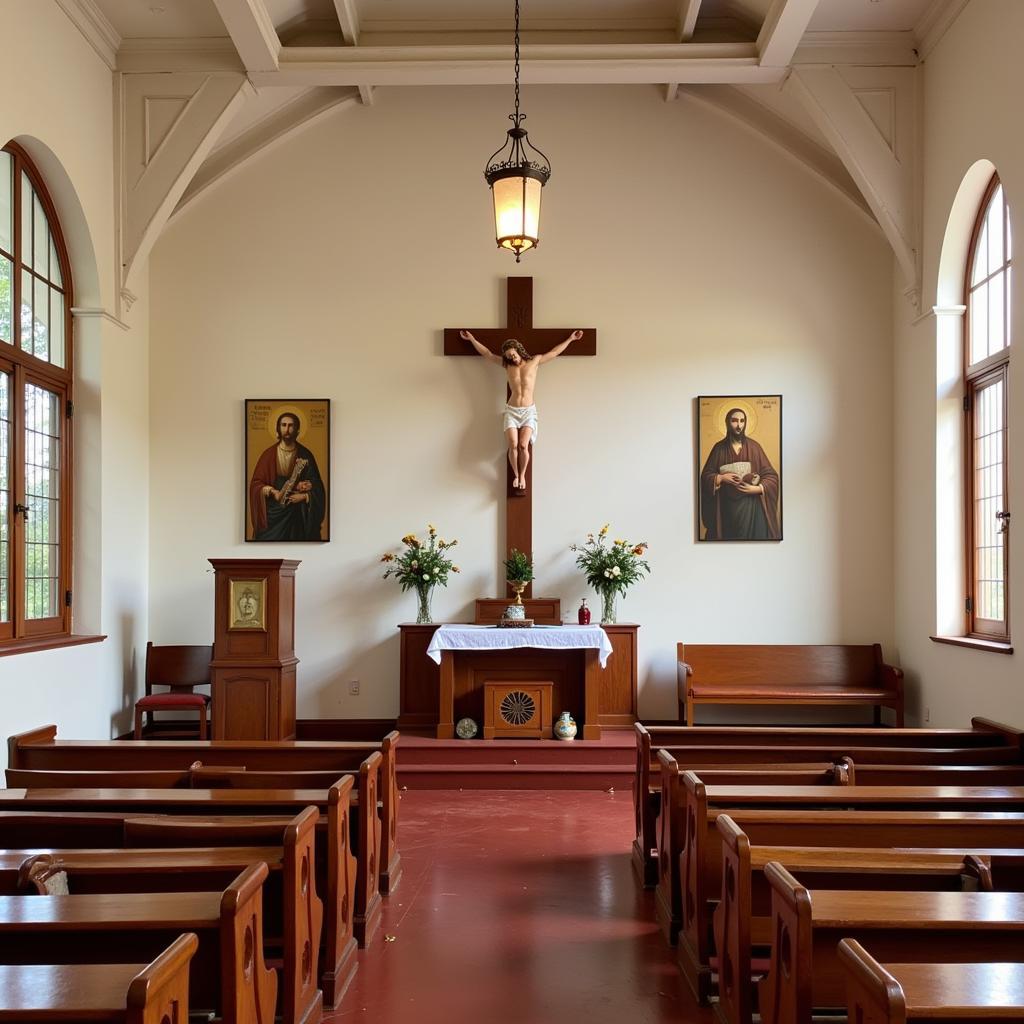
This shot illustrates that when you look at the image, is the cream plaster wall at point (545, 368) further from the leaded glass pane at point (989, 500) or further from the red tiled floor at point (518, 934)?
the red tiled floor at point (518, 934)

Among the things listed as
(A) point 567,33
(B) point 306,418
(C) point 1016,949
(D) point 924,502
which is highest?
(A) point 567,33

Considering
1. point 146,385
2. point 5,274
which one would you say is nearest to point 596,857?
point 5,274

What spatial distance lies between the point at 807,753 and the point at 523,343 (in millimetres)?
4481

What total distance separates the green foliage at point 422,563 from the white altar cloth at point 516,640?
696mm

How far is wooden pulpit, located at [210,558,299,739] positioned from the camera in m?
7.54

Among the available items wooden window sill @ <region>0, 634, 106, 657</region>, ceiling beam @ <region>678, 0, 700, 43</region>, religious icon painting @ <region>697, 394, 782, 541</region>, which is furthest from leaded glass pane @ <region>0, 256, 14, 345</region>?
religious icon painting @ <region>697, 394, 782, 541</region>

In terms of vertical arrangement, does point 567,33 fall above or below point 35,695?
above

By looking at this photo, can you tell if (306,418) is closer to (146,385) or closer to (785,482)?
(146,385)

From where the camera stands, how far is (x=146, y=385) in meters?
8.50

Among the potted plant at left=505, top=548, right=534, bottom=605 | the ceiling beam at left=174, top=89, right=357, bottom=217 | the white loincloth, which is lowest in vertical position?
→ the potted plant at left=505, top=548, right=534, bottom=605

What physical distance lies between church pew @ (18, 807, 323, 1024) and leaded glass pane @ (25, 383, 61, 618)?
13.9 ft

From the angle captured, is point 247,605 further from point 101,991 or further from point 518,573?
point 101,991

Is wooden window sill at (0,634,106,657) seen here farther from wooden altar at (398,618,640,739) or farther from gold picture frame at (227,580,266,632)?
wooden altar at (398,618,640,739)

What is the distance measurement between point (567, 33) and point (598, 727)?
16.9 ft
